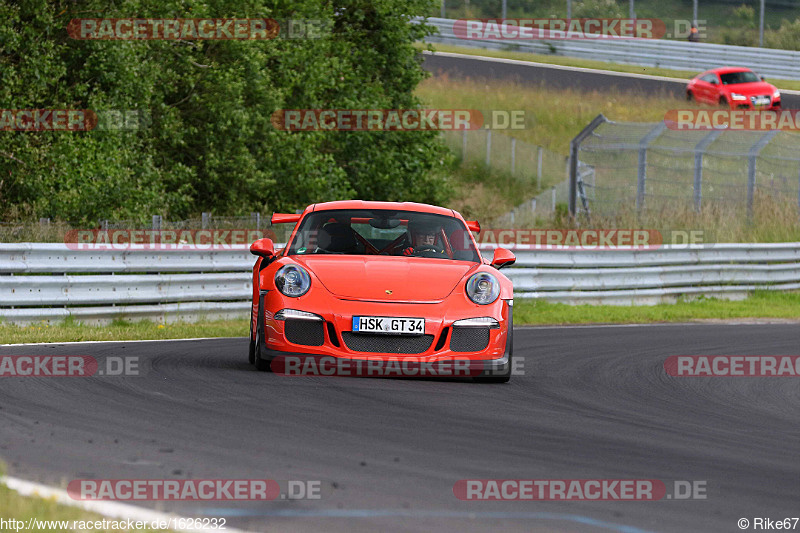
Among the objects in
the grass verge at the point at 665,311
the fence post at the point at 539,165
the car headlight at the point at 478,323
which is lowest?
the grass verge at the point at 665,311

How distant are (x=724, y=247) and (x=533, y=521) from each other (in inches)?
652

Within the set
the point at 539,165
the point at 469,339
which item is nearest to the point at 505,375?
the point at 469,339

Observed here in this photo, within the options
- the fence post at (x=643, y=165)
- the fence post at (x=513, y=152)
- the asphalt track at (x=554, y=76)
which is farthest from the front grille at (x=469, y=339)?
the asphalt track at (x=554, y=76)

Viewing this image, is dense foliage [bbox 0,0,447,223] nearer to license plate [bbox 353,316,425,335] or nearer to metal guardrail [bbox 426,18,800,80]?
license plate [bbox 353,316,425,335]

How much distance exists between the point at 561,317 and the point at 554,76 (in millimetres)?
26943

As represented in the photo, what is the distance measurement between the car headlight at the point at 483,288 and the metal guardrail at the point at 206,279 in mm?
5274

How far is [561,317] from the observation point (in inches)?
647

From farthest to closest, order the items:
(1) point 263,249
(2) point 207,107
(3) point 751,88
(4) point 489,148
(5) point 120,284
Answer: (4) point 489,148, (3) point 751,88, (2) point 207,107, (5) point 120,284, (1) point 263,249

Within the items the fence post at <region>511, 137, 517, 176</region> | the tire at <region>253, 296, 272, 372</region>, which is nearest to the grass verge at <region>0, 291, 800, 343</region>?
the tire at <region>253, 296, 272, 372</region>

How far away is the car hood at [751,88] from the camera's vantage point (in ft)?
118

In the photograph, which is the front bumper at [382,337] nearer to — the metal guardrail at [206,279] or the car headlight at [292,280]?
the car headlight at [292,280]

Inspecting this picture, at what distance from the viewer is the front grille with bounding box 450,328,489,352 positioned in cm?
848

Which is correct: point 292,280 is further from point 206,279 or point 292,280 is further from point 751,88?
point 751,88

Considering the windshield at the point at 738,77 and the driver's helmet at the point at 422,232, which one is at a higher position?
the windshield at the point at 738,77
